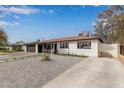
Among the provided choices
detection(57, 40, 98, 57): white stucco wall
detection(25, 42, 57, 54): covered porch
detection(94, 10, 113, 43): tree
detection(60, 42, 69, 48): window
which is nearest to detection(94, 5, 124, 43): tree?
detection(94, 10, 113, 43): tree

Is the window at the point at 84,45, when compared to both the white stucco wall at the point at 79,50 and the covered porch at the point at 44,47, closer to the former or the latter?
the white stucco wall at the point at 79,50

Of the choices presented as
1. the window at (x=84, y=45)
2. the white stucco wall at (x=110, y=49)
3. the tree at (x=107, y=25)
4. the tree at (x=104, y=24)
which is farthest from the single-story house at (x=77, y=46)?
the tree at (x=104, y=24)

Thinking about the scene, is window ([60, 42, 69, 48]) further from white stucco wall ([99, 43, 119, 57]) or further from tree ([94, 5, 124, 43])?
tree ([94, 5, 124, 43])

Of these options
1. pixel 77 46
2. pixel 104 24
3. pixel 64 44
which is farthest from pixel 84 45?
pixel 104 24

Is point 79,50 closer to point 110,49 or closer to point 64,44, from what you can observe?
point 64,44

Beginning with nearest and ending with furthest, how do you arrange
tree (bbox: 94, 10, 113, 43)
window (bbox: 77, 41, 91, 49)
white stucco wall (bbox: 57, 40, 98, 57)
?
white stucco wall (bbox: 57, 40, 98, 57) < window (bbox: 77, 41, 91, 49) < tree (bbox: 94, 10, 113, 43)

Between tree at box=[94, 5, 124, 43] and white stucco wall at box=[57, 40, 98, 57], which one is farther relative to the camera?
tree at box=[94, 5, 124, 43]

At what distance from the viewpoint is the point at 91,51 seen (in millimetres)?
19516

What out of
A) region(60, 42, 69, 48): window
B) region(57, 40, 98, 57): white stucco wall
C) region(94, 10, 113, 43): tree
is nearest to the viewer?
region(57, 40, 98, 57): white stucco wall

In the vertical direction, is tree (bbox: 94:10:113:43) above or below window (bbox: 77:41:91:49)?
above

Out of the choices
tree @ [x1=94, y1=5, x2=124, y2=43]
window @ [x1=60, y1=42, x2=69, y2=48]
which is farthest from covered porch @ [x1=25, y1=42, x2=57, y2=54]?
tree @ [x1=94, y1=5, x2=124, y2=43]

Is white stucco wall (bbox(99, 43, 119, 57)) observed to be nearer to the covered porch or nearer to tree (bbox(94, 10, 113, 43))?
the covered porch

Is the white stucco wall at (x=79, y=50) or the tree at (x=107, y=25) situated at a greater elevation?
the tree at (x=107, y=25)
